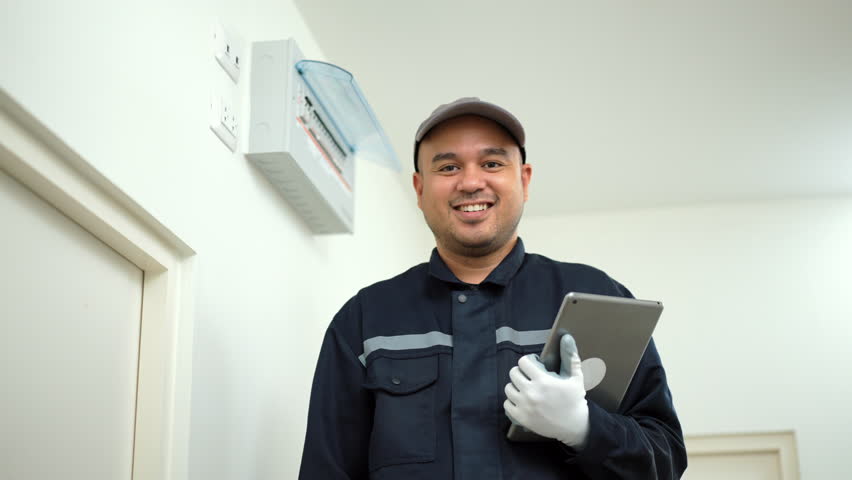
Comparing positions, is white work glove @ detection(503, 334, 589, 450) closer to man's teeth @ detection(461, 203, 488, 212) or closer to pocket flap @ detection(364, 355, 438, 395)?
pocket flap @ detection(364, 355, 438, 395)

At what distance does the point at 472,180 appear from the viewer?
1.67 metres

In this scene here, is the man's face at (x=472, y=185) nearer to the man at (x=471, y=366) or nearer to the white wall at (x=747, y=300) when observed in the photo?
the man at (x=471, y=366)

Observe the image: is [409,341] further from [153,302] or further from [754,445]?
[754,445]

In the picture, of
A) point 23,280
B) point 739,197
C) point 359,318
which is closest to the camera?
point 23,280

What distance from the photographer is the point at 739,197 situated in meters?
4.14

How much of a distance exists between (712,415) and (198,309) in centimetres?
276

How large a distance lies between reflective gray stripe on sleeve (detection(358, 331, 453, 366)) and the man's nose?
27 centimetres

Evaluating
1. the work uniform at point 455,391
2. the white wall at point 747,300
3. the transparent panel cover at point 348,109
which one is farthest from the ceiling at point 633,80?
the work uniform at point 455,391

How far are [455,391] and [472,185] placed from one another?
38cm

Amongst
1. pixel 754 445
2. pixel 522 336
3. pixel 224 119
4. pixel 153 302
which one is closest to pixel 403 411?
pixel 522 336

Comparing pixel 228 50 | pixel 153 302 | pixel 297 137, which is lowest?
pixel 153 302

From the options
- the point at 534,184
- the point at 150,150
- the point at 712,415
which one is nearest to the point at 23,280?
the point at 150,150

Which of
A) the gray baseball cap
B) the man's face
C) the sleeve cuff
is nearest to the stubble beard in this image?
the man's face

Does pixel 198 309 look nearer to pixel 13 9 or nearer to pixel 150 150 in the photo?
pixel 150 150
